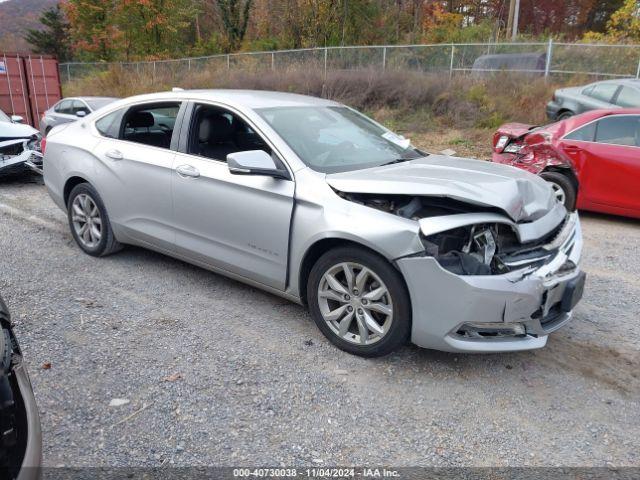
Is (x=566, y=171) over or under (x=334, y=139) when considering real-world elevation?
under

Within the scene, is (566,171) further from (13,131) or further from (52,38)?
(52,38)

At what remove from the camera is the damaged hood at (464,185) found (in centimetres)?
318

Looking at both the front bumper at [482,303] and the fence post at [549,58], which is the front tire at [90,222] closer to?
the front bumper at [482,303]

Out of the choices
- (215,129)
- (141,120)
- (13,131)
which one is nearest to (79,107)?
(13,131)

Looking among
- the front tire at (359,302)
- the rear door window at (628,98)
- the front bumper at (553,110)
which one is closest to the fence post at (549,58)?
the front bumper at (553,110)

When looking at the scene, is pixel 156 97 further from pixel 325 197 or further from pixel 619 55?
pixel 619 55

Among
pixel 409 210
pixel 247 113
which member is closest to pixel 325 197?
pixel 409 210

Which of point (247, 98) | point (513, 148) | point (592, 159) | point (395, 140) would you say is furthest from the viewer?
point (513, 148)

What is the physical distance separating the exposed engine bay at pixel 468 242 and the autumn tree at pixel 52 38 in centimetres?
4402

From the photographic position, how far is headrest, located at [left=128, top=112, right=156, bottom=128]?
4.98 meters

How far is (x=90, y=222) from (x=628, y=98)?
10444 mm

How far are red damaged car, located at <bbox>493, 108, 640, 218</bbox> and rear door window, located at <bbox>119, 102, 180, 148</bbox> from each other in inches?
197

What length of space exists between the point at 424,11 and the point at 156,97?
27.9 m

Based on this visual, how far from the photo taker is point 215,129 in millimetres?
4469
